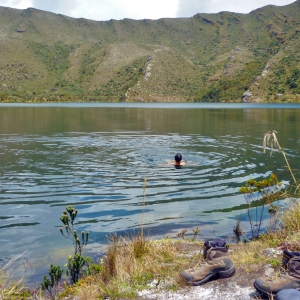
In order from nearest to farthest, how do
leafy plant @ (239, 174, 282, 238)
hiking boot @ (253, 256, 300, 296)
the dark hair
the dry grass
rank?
hiking boot @ (253, 256, 300, 296) < the dry grass < leafy plant @ (239, 174, 282, 238) < the dark hair

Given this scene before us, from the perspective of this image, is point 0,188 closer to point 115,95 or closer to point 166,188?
point 166,188

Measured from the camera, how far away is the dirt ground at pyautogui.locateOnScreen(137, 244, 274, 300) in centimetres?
497

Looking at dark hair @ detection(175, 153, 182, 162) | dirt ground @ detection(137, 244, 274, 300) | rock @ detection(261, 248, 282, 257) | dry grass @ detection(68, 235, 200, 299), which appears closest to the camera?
dirt ground @ detection(137, 244, 274, 300)

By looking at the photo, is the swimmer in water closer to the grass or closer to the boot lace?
the grass

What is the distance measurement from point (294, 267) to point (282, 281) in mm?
314

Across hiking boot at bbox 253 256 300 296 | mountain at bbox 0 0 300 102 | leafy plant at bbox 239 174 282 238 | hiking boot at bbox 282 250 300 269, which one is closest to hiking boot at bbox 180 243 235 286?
hiking boot at bbox 253 256 300 296

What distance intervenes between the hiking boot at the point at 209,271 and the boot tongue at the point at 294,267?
2.62 feet

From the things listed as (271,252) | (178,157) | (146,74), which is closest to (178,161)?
(178,157)

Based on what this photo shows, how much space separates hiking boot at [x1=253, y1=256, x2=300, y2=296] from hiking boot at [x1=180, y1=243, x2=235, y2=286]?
57 centimetres

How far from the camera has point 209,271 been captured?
5.41 m

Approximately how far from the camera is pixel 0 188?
12.7m

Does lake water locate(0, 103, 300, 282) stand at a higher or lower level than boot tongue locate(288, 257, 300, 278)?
lower

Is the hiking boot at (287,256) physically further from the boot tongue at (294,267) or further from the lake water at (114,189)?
the lake water at (114,189)

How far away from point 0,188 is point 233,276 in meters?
9.56
